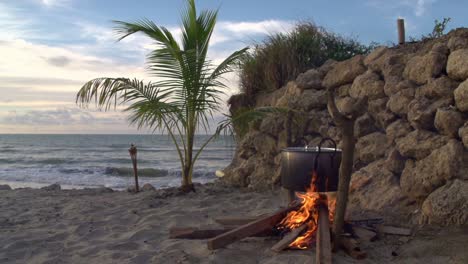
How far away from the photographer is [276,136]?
24.2 ft

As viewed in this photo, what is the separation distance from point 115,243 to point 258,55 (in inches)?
211

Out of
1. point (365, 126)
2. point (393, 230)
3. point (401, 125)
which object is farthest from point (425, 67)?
point (393, 230)

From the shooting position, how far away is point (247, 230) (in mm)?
3660

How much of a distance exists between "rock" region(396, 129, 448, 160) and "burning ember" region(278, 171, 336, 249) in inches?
46.3

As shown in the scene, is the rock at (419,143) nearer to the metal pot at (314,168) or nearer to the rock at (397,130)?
the rock at (397,130)

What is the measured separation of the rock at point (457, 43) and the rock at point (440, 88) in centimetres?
33

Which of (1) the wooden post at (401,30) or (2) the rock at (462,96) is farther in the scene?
(1) the wooden post at (401,30)

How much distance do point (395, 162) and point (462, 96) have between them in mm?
1076

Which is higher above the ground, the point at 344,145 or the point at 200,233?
the point at 344,145

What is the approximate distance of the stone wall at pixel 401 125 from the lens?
13.3 ft

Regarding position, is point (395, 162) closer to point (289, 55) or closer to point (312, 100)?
point (312, 100)

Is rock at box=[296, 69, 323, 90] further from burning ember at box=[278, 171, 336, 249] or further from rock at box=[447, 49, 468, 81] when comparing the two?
burning ember at box=[278, 171, 336, 249]

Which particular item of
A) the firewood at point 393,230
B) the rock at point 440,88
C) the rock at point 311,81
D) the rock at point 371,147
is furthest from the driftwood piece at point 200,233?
the rock at point 311,81

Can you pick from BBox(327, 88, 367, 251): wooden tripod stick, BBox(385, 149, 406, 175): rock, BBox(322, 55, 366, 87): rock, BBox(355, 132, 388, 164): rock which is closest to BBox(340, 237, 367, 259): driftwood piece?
BBox(327, 88, 367, 251): wooden tripod stick
